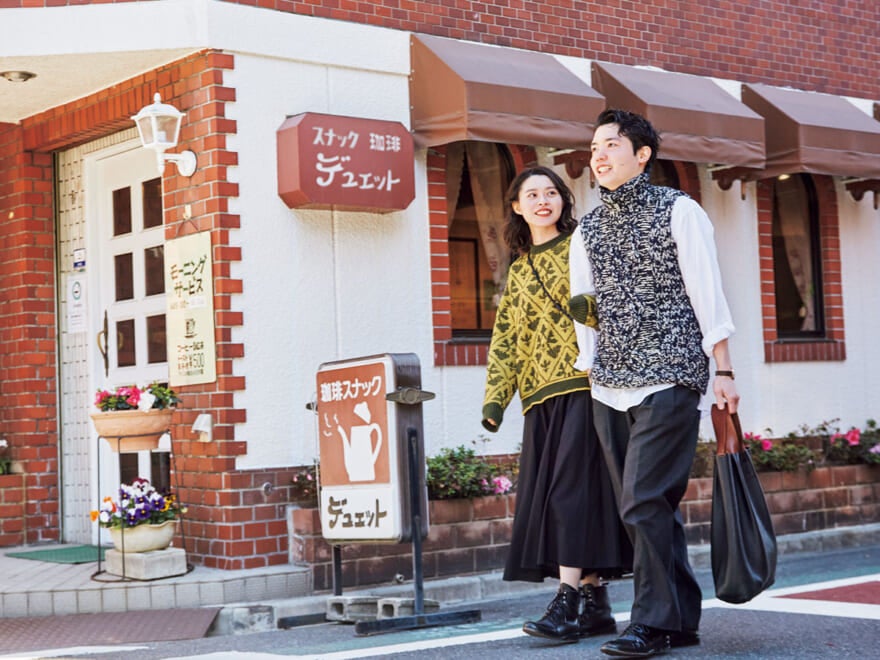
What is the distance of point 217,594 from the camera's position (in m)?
7.91

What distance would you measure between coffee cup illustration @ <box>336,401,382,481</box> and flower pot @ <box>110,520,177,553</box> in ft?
4.34

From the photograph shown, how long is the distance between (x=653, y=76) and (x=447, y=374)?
292 cm

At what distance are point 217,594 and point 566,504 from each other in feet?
8.88

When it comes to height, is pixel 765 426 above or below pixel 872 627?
above

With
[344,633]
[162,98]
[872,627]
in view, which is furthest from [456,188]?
[872,627]

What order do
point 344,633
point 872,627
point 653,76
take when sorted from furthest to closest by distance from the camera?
point 653,76, point 344,633, point 872,627

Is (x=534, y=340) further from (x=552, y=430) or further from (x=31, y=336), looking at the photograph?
(x=31, y=336)

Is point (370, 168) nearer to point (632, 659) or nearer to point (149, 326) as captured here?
point (149, 326)

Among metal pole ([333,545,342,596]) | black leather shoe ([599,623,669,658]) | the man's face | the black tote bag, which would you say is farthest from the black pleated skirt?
metal pole ([333,545,342,596])

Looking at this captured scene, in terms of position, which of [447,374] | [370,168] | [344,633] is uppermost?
[370,168]

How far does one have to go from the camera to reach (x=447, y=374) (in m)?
9.65

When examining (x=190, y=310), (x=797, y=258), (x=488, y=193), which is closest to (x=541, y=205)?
(x=190, y=310)

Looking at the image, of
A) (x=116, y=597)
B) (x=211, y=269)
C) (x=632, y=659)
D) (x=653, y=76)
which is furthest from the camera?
(x=653, y=76)

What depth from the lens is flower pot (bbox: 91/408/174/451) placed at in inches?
325
